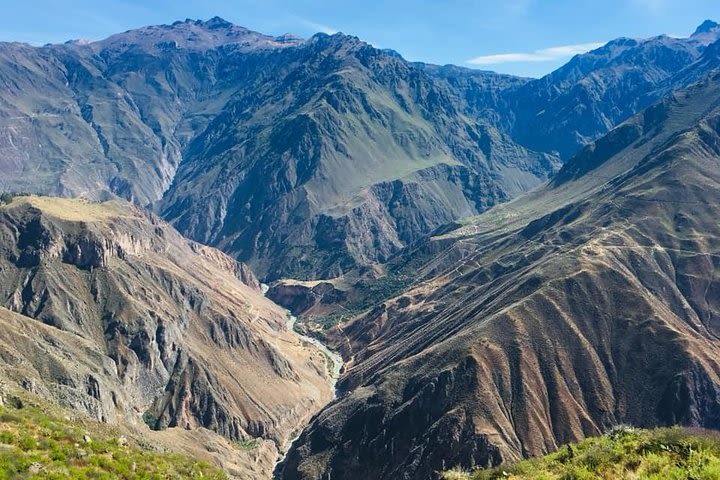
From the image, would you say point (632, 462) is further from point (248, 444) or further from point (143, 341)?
point (143, 341)

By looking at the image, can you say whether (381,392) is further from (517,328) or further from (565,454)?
(565,454)

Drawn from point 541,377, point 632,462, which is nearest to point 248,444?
point 541,377

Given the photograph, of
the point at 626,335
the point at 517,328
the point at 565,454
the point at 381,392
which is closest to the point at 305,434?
the point at 381,392

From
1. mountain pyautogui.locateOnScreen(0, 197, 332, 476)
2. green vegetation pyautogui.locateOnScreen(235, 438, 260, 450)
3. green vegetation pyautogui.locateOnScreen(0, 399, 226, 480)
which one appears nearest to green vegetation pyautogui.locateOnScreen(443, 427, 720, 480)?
green vegetation pyautogui.locateOnScreen(0, 399, 226, 480)

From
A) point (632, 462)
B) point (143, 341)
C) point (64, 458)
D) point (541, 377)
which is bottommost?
point (632, 462)

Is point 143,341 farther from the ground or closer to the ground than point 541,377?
farther from the ground

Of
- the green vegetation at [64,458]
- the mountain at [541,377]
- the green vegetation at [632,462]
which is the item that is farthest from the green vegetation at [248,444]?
the green vegetation at [632,462]

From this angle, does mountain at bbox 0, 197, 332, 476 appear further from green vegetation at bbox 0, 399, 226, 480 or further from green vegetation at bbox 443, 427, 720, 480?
green vegetation at bbox 443, 427, 720, 480
